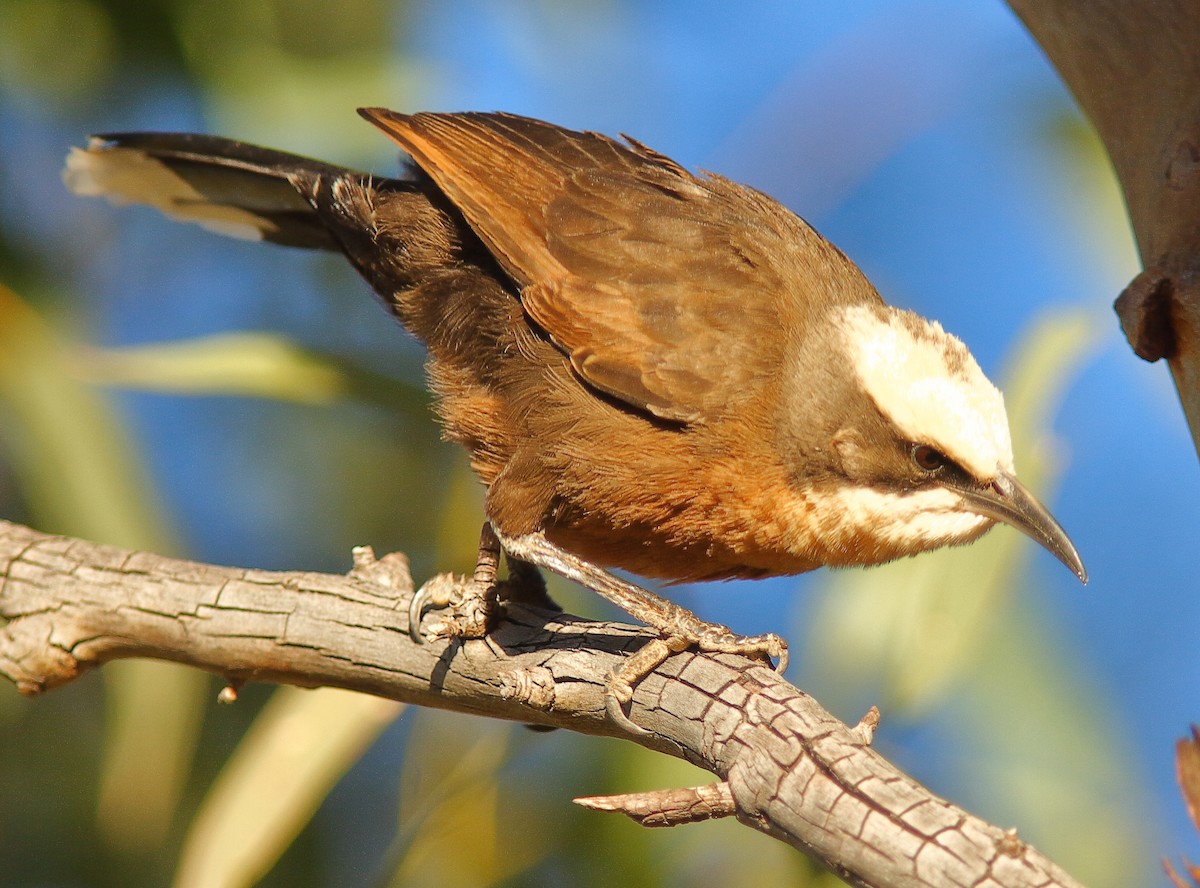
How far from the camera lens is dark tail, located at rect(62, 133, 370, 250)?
4230 millimetres

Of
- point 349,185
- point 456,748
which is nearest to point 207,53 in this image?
point 349,185

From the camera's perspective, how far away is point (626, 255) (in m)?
3.45

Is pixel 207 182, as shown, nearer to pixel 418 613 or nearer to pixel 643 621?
pixel 418 613

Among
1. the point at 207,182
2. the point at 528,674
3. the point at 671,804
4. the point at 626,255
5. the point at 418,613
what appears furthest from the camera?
the point at 207,182

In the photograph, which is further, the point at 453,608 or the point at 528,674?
the point at 453,608

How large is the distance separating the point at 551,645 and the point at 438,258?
50.3 inches

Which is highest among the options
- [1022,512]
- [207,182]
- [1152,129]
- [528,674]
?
[207,182]

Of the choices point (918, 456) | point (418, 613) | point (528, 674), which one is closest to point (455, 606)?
point (418, 613)

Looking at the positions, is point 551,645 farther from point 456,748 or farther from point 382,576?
point 456,748

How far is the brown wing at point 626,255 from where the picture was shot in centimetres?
330

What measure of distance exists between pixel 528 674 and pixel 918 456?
1204mm

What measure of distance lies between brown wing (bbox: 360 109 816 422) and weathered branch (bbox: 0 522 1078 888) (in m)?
0.72

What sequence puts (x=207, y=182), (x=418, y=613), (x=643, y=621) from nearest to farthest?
(x=643, y=621)
(x=418, y=613)
(x=207, y=182)

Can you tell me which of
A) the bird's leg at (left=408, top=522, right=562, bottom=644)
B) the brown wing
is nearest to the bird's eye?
the brown wing
